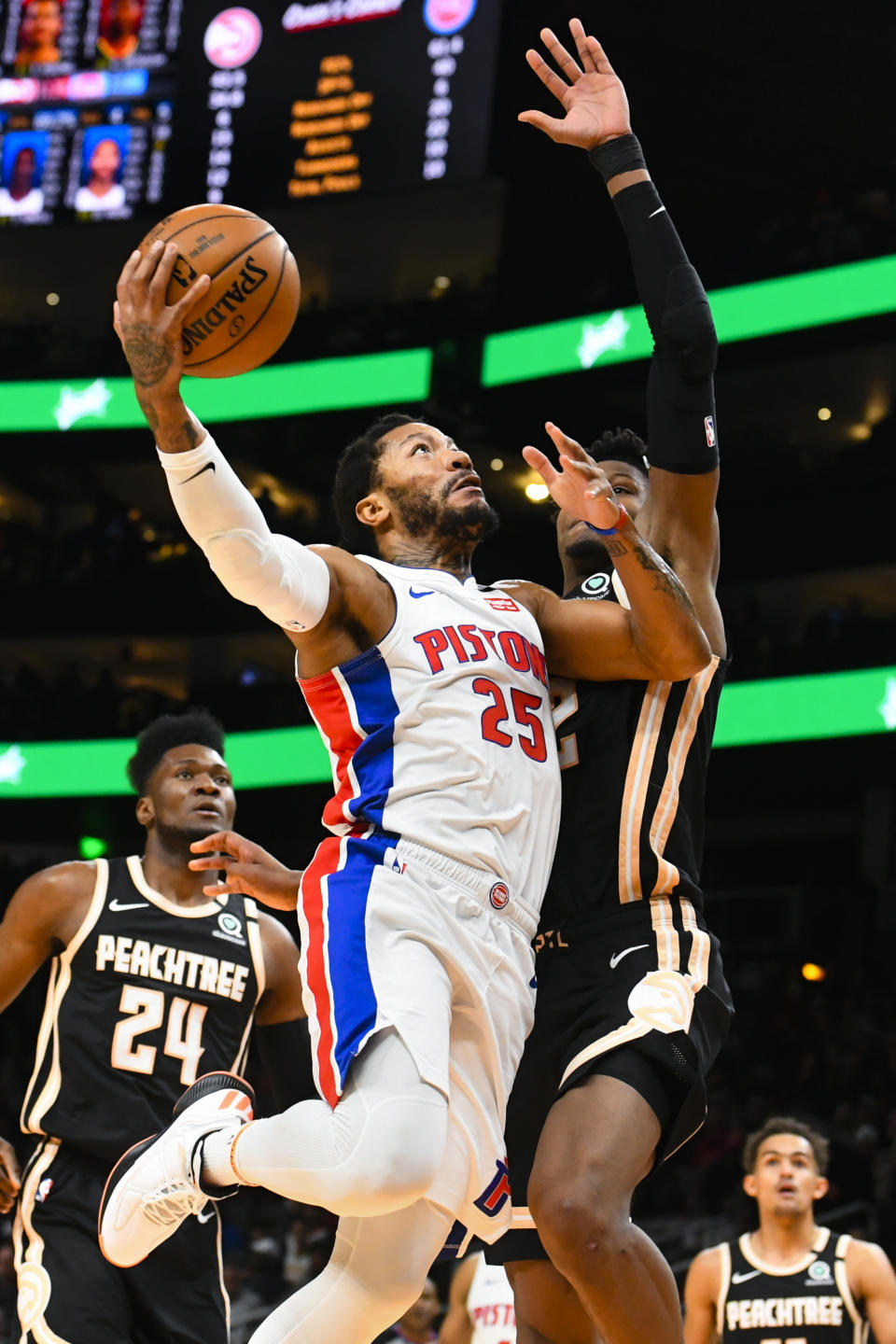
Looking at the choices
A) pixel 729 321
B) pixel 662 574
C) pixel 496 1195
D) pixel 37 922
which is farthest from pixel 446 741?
pixel 729 321

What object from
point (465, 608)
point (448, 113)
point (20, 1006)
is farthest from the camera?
point (20, 1006)

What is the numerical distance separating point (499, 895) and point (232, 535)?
105 cm

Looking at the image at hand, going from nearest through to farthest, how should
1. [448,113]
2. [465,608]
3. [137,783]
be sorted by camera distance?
[465,608] → [137,783] → [448,113]

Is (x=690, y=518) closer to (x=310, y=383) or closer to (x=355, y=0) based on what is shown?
(x=355, y=0)

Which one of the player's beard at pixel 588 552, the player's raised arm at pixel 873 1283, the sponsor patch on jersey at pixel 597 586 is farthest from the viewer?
the player's raised arm at pixel 873 1283

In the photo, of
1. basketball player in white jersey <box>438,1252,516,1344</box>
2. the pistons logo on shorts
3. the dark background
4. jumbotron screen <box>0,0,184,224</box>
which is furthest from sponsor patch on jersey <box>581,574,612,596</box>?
jumbotron screen <box>0,0,184,224</box>

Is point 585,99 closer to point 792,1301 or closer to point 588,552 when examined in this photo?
point 588,552

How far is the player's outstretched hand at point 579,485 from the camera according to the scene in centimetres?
391

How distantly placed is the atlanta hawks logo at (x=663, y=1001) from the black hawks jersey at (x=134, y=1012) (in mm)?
2123

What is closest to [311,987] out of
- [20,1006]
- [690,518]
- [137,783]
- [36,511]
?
[690,518]

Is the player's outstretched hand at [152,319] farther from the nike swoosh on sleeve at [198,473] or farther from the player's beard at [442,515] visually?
the player's beard at [442,515]

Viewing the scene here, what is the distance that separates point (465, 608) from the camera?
4.21 meters

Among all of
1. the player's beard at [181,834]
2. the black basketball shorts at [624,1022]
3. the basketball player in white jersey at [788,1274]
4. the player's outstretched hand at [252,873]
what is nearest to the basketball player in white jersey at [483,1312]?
the basketball player in white jersey at [788,1274]

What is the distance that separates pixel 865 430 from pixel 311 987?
62.6 feet
